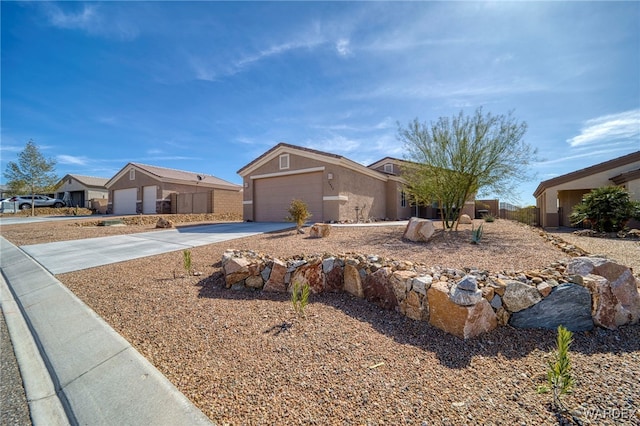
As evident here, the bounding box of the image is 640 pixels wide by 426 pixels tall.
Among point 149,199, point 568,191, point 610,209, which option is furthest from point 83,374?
point 149,199

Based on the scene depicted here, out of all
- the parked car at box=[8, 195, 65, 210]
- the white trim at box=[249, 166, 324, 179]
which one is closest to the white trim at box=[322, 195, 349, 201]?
the white trim at box=[249, 166, 324, 179]

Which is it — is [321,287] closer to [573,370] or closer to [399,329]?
[399,329]

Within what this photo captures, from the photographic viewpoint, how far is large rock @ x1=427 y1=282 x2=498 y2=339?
288 cm

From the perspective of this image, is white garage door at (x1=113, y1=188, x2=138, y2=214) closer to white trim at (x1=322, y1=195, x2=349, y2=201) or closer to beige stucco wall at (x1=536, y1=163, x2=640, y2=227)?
white trim at (x1=322, y1=195, x2=349, y2=201)

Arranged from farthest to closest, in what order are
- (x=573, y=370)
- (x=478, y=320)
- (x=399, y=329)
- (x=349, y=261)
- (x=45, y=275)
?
(x=45, y=275) → (x=349, y=261) → (x=399, y=329) → (x=478, y=320) → (x=573, y=370)

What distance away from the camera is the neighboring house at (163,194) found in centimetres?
2130

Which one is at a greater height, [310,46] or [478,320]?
[310,46]

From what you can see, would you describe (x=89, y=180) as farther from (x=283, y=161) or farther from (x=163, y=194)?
(x=283, y=161)

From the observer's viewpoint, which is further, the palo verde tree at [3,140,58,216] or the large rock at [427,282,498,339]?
the palo verde tree at [3,140,58,216]

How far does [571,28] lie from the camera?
656 cm

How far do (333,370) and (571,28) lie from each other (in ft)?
31.3

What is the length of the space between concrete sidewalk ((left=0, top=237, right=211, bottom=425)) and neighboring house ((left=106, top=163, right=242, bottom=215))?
57.5ft

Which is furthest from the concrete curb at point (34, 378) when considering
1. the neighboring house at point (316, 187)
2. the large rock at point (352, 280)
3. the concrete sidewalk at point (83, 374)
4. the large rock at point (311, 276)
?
the neighboring house at point (316, 187)

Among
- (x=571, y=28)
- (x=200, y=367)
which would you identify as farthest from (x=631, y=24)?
(x=200, y=367)
